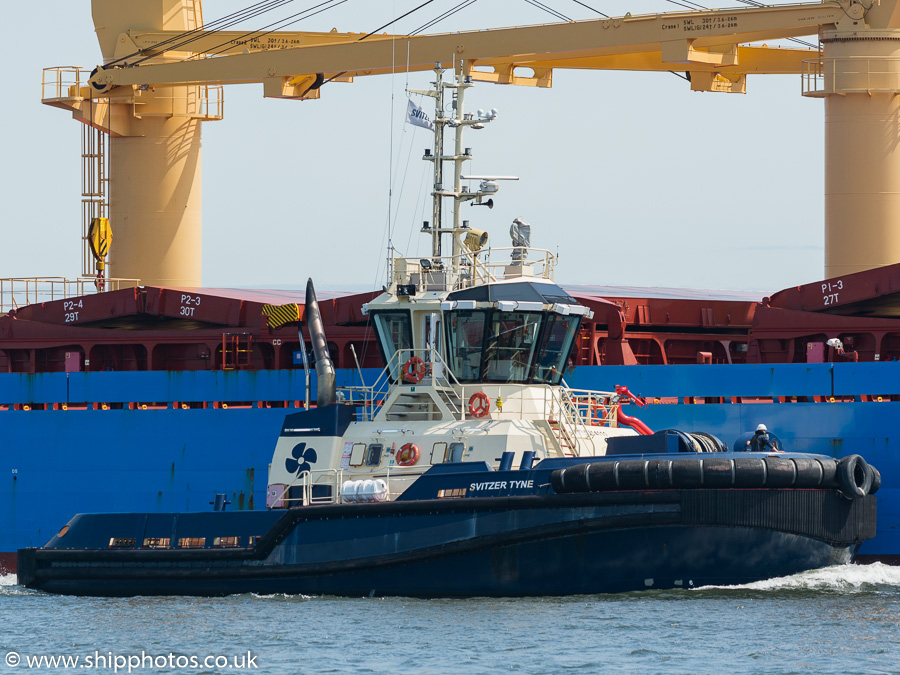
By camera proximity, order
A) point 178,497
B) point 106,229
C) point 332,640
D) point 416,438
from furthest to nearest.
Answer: point 106,229, point 178,497, point 416,438, point 332,640

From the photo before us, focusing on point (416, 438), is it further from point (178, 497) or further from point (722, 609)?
point (178, 497)

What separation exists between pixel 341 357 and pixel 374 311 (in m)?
3.99

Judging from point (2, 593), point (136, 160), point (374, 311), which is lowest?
point (2, 593)

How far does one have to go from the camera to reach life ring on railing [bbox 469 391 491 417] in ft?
57.8

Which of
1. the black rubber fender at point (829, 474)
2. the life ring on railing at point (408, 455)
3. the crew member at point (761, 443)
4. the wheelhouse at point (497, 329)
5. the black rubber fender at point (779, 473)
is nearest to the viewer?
the black rubber fender at point (779, 473)

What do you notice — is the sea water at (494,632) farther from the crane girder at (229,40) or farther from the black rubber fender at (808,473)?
the crane girder at (229,40)

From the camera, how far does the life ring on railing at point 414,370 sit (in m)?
18.1

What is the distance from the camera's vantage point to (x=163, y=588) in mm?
17844

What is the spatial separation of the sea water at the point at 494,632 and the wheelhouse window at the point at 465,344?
2.82m

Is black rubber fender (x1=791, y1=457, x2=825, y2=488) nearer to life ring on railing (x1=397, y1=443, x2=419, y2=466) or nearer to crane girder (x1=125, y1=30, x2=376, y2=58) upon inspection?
life ring on railing (x1=397, y1=443, x2=419, y2=466)

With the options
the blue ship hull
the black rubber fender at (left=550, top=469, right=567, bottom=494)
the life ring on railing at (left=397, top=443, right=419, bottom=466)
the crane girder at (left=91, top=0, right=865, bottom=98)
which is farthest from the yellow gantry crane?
the black rubber fender at (left=550, top=469, right=567, bottom=494)

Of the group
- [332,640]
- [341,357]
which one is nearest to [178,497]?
[341,357]

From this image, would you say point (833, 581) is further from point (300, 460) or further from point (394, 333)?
point (300, 460)

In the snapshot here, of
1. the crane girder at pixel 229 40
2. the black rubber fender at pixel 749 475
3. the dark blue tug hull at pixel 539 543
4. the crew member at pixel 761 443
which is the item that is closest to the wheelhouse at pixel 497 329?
the dark blue tug hull at pixel 539 543
